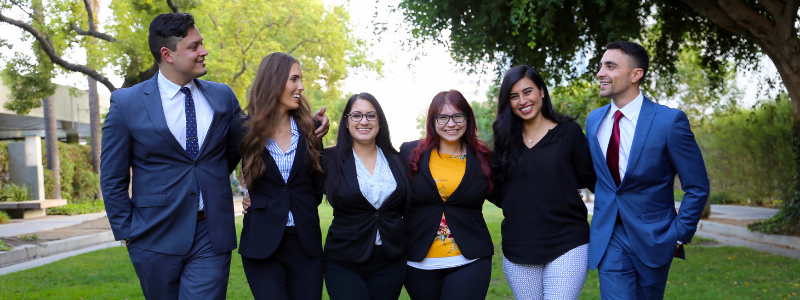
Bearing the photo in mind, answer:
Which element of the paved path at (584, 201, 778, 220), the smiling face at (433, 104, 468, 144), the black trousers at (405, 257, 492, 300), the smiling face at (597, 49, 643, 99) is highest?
the smiling face at (597, 49, 643, 99)

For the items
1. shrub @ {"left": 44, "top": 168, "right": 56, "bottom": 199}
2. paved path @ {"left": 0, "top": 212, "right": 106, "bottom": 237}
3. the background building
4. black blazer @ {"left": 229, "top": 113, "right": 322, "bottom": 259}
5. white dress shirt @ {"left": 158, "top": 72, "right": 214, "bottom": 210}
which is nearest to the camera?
white dress shirt @ {"left": 158, "top": 72, "right": 214, "bottom": 210}

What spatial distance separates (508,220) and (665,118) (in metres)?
1.13

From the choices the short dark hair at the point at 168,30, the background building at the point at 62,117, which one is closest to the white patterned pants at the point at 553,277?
the short dark hair at the point at 168,30

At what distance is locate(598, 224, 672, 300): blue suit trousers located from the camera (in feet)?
11.8

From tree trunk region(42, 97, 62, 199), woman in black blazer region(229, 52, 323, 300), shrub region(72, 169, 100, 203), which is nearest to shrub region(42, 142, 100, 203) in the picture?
shrub region(72, 169, 100, 203)

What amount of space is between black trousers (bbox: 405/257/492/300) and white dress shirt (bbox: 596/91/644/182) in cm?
103

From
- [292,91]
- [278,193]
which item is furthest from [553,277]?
[292,91]

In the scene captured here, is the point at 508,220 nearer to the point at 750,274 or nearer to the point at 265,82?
the point at 265,82

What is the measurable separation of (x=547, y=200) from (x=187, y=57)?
2340 mm

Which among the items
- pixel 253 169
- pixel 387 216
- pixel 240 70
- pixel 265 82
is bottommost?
pixel 387 216

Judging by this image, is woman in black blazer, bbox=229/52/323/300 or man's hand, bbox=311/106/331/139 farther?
man's hand, bbox=311/106/331/139

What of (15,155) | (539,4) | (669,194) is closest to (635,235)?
(669,194)

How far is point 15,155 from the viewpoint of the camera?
1875cm

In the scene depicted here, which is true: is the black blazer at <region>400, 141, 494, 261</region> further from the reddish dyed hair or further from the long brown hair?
the long brown hair
